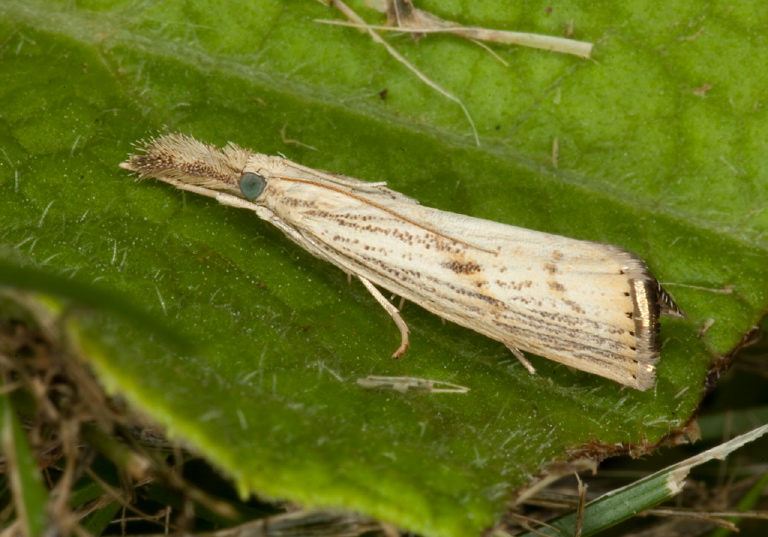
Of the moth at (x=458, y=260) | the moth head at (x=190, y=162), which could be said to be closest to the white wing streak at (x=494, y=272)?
the moth at (x=458, y=260)

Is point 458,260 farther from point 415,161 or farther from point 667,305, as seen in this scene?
point 667,305

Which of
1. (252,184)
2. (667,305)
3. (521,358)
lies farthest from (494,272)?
(252,184)

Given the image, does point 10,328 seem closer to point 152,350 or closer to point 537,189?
point 152,350

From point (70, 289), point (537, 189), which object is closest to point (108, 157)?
point (70, 289)

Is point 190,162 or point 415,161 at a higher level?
point 415,161

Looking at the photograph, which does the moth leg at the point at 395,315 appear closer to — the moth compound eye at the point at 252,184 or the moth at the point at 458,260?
the moth at the point at 458,260

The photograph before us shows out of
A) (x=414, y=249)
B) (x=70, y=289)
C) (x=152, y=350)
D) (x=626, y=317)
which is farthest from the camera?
(x=414, y=249)

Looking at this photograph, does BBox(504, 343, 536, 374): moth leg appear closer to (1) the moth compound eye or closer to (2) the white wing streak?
(2) the white wing streak

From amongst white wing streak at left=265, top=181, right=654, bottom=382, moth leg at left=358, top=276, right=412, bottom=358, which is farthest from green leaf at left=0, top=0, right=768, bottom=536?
white wing streak at left=265, top=181, right=654, bottom=382
